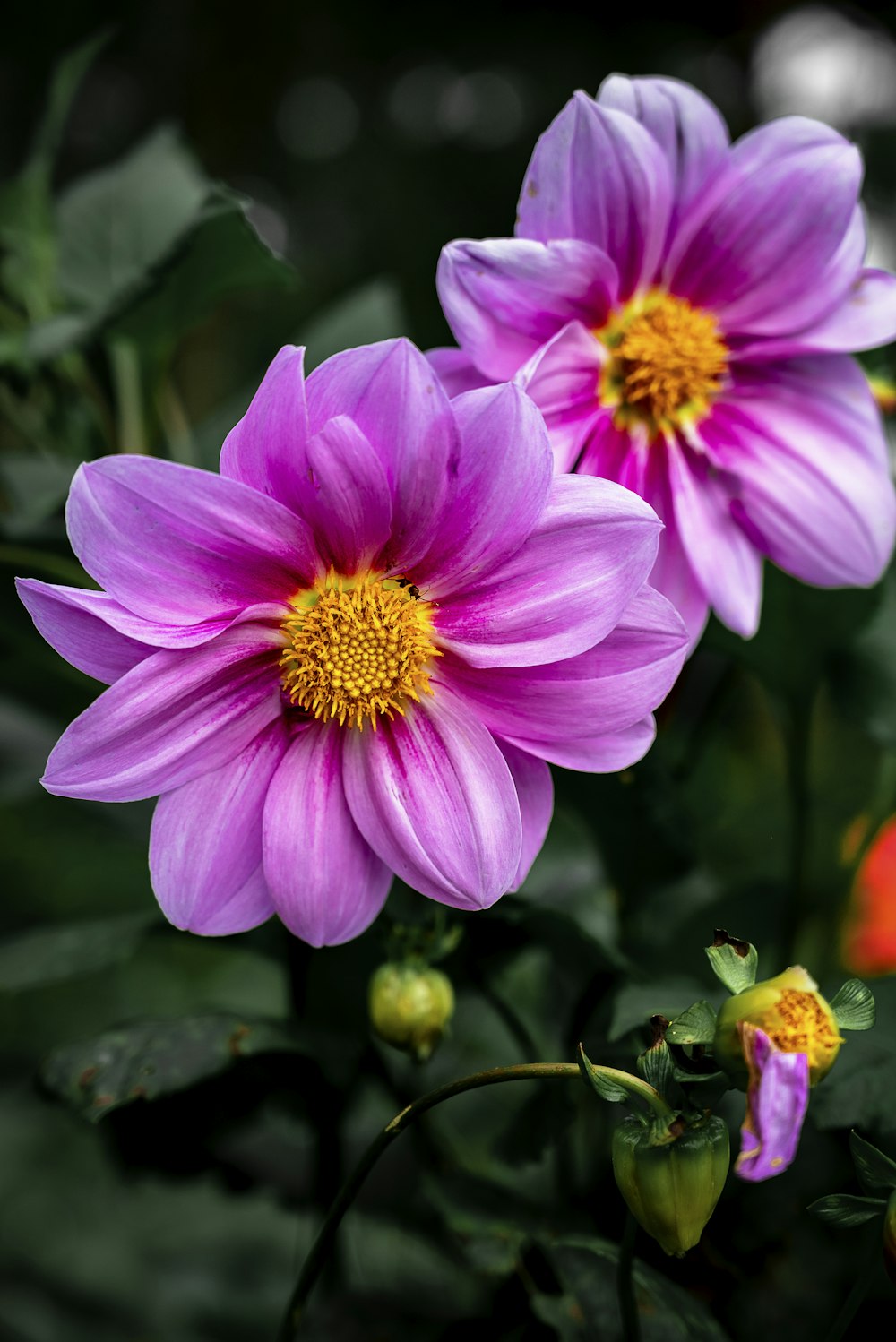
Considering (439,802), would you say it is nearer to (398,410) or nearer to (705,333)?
(398,410)

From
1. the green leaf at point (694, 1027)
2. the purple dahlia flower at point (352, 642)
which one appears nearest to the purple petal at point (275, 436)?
the purple dahlia flower at point (352, 642)

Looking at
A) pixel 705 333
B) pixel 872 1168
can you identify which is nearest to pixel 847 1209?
pixel 872 1168

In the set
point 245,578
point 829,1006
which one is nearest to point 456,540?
point 245,578

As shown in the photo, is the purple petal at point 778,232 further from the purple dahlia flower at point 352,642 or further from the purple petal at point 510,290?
the purple dahlia flower at point 352,642

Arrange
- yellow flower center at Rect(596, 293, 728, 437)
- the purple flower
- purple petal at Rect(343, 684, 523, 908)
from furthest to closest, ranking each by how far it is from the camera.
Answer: yellow flower center at Rect(596, 293, 728, 437) → purple petal at Rect(343, 684, 523, 908) → the purple flower

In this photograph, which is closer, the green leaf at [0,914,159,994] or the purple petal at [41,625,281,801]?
the purple petal at [41,625,281,801]

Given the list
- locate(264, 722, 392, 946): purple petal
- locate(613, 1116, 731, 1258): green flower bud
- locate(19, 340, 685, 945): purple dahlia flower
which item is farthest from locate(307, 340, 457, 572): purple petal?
locate(613, 1116, 731, 1258): green flower bud

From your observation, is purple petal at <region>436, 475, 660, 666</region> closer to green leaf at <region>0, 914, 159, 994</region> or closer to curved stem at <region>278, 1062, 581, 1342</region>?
curved stem at <region>278, 1062, 581, 1342</region>
